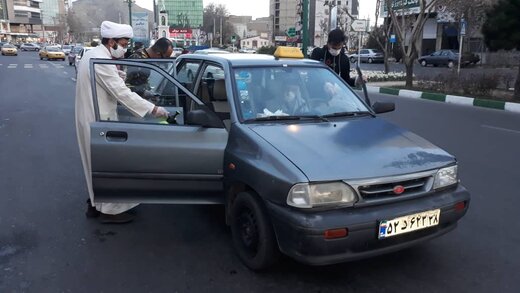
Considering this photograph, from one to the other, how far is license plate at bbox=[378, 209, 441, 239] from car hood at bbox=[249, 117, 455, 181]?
0.30 m

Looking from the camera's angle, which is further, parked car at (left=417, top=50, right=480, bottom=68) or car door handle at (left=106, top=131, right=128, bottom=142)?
parked car at (left=417, top=50, right=480, bottom=68)

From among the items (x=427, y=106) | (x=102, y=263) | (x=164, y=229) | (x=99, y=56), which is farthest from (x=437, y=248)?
(x=427, y=106)

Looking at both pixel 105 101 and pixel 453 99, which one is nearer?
pixel 105 101

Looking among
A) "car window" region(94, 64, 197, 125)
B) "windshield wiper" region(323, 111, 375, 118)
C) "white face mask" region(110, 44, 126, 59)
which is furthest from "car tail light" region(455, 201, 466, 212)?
"white face mask" region(110, 44, 126, 59)

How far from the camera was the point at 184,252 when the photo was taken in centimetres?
371

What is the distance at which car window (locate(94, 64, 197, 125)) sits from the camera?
13.3ft

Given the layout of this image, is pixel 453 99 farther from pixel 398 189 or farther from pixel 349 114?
pixel 398 189

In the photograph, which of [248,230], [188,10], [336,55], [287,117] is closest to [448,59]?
[336,55]

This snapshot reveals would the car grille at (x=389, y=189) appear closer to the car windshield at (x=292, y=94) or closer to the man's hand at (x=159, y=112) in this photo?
the car windshield at (x=292, y=94)

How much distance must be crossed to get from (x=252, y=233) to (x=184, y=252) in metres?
0.71

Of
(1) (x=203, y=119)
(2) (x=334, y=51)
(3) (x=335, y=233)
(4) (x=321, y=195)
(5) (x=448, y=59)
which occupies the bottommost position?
(3) (x=335, y=233)

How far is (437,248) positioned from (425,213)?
858mm

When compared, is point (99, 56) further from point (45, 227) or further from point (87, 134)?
point (45, 227)

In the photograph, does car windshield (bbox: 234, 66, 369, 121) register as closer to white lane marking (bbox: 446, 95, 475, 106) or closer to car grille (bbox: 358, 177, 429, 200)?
car grille (bbox: 358, 177, 429, 200)
